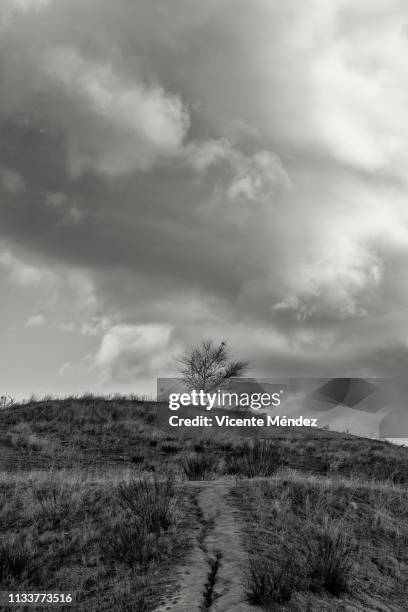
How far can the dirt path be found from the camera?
6332 mm

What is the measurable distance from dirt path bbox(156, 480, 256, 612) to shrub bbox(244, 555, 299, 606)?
0.41 feet

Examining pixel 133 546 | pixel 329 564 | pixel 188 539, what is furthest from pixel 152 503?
pixel 329 564

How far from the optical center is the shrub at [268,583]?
6312 mm

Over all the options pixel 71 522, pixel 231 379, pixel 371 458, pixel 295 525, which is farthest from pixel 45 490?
pixel 231 379

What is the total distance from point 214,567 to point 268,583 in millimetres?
1116

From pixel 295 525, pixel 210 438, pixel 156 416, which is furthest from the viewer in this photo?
pixel 156 416

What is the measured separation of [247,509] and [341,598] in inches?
113

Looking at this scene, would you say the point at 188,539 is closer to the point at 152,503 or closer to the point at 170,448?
the point at 152,503

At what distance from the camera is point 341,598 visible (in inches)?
269

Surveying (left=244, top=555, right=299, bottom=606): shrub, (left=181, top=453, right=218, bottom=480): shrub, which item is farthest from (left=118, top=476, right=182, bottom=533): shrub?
(left=181, top=453, right=218, bottom=480): shrub

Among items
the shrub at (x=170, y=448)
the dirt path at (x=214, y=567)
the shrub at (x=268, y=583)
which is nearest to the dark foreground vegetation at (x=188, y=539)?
the shrub at (x=268, y=583)

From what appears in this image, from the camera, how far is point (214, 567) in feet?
24.2

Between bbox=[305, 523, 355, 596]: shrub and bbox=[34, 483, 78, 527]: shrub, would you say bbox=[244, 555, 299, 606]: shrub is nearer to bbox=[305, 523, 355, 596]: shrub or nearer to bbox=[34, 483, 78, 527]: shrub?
bbox=[305, 523, 355, 596]: shrub

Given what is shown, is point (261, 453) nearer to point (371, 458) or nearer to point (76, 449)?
point (76, 449)
